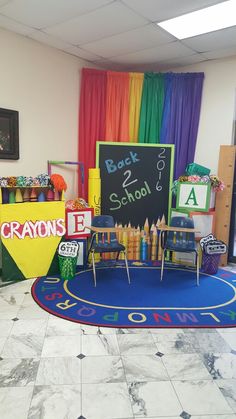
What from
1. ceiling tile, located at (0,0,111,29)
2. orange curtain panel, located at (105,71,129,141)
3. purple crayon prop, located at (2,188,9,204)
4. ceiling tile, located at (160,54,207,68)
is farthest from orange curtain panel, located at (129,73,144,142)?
purple crayon prop, located at (2,188,9,204)

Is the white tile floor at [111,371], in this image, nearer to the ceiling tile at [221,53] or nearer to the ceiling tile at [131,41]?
the ceiling tile at [131,41]

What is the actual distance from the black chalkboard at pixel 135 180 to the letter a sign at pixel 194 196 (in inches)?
12.8

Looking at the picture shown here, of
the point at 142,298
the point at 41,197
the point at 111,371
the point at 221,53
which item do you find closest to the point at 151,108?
the point at 221,53

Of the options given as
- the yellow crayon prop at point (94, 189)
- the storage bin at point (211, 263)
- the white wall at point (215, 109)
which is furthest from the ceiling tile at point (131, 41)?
the storage bin at point (211, 263)

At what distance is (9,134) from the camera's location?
13.5ft

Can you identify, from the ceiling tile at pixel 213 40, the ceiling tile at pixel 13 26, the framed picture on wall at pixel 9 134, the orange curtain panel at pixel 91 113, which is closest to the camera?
the ceiling tile at pixel 13 26

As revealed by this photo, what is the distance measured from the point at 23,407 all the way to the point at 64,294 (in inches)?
66.8

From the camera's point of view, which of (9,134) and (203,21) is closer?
(203,21)

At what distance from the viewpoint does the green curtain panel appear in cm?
502

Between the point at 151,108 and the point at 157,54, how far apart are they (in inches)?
31.5

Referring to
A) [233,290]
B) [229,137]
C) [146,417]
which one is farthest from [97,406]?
[229,137]

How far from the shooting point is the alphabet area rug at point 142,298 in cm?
309

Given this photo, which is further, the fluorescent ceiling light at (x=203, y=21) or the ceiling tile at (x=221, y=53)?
A: the ceiling tile at (x=221, y=53)

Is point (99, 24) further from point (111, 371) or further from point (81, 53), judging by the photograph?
point (111, 371)
